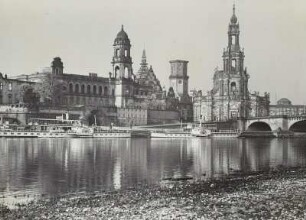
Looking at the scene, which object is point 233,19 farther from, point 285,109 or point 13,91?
point 285,109

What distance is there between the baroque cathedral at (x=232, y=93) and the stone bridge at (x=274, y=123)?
A: 8.58 meters

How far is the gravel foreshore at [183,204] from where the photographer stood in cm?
1559

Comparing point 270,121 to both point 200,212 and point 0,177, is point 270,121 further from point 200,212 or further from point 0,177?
point 200,212

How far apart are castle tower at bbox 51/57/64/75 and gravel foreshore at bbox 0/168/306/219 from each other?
66729mm

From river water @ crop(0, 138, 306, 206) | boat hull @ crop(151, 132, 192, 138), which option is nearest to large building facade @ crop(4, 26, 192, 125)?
boat hull @ crop(151, 132, 192, 138)

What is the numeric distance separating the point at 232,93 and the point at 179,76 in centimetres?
2259

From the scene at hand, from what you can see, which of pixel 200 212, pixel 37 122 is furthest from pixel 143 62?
pixel 200 212

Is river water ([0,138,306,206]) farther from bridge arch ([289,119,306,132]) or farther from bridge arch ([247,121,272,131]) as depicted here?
bridge arch ([289,119,306,132])

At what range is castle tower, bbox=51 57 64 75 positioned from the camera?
86.5 m

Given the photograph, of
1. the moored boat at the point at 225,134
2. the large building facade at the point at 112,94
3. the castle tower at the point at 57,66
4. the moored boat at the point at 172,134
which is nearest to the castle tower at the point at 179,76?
the large building facade at the point at 112,94

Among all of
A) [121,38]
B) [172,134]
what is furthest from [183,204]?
[121,38]

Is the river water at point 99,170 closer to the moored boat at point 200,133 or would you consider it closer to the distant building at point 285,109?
the moored boat at point 200,133

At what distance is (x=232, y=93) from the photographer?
340ft

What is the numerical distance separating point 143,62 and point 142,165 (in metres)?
91.2
